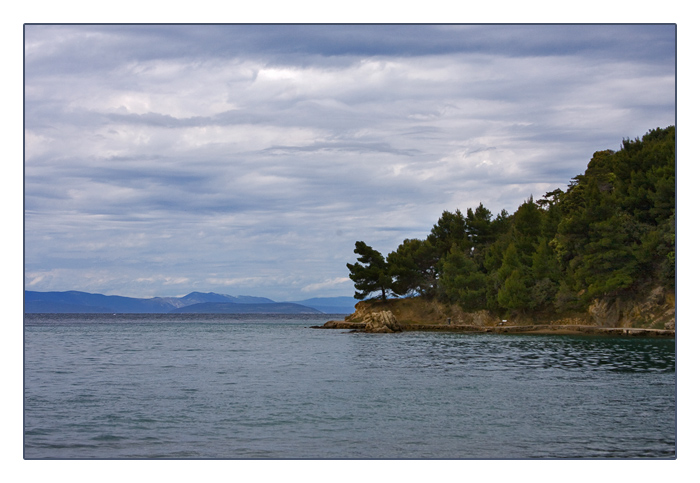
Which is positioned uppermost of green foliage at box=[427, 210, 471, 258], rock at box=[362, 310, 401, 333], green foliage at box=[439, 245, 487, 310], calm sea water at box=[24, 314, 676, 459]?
green foliage at box=[427, 210, 471, 258]

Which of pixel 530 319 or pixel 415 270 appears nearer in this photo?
pixel 530 319

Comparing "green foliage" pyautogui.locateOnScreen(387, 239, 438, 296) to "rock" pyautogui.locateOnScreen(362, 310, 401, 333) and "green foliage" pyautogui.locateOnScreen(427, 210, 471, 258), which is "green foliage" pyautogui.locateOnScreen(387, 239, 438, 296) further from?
"rock" pyautogui.locateOnScreen(362, 310, 401, 333)

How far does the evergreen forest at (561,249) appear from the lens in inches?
2035

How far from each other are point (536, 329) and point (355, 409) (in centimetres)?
5494

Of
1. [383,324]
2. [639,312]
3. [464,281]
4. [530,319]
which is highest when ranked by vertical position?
[464,281]

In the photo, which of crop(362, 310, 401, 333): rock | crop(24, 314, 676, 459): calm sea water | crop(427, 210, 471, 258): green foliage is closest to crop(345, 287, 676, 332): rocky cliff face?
crop(362, 310, 401, 333): rock

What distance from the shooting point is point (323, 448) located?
47.5 ft

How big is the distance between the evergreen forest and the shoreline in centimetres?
276

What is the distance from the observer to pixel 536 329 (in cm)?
7081

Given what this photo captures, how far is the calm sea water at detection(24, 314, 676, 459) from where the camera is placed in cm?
1440

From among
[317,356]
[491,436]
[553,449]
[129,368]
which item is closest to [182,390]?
[129,368]

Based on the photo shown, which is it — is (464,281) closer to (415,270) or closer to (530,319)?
(530,319)

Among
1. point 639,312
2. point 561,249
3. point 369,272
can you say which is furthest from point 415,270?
point 639,312

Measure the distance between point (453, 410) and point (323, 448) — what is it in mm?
6247
